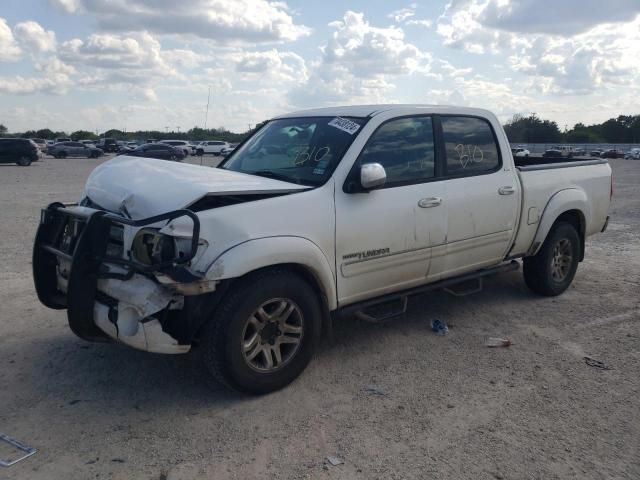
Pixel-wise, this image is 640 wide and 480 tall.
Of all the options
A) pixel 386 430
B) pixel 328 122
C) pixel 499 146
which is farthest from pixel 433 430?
pixel 499 146

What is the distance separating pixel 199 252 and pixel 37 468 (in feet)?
4.69

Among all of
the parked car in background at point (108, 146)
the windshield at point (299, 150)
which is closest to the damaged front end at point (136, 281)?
the windshield at point (299, 150)

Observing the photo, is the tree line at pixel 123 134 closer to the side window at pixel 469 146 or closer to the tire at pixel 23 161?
the tire at pixel 23 161

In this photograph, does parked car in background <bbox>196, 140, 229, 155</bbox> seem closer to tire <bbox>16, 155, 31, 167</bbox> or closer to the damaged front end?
tire <bbox>16, 155, 31, 167</bbox>

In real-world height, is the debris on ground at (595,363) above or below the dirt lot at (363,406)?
below

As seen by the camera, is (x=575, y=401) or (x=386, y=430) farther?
(x=575, y=401)

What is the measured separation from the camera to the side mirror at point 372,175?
406 cm

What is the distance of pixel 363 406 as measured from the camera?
3.77 m

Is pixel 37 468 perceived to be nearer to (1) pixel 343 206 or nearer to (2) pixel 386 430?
(2) pixel 386 430

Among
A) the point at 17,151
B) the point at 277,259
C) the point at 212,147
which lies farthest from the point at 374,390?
the point at 212,147

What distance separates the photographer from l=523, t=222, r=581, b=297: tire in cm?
602

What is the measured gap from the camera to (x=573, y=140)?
9088 centimetres

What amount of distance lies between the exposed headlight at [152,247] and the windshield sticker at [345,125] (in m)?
1.73

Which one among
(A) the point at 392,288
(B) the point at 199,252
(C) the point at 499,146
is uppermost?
(C) the point at 499,146
